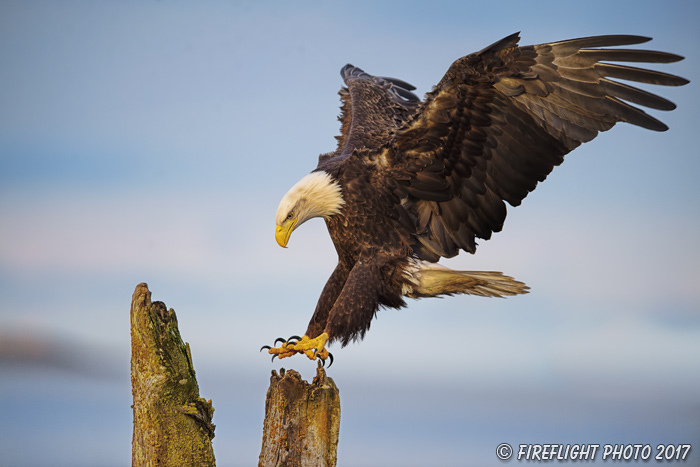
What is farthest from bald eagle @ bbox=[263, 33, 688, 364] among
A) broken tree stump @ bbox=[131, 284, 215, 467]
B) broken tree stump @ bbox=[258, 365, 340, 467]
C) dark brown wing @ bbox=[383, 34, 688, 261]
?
broken tree stump @ bbox=[131, 284, 215, 467]

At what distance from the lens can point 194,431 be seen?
382 cm

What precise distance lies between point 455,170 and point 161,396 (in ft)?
7.67

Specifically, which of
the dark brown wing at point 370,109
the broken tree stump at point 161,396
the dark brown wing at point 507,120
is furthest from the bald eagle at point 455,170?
the broken tree stump at point 161,396

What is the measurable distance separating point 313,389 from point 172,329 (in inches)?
32.9

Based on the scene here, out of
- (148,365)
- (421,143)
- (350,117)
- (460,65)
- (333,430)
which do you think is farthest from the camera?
(350,117)

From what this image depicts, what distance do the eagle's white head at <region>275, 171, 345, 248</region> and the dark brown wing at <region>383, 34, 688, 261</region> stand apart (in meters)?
0.41

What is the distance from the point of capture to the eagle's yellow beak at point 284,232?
4.75 m

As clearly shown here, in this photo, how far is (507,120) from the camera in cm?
454

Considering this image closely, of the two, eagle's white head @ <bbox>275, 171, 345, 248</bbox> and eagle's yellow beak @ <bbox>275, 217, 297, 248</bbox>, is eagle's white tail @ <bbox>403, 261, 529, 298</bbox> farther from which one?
eagle's yellow beak @ <bbox>275, 217, 297, 248</bbox>

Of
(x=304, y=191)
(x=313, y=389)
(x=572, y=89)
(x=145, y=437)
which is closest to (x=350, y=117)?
(x=304, y=191)

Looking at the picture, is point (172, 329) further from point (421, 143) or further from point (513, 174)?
point (513, 174)

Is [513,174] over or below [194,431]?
over

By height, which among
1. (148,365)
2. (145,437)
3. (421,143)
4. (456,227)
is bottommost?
(145,437)

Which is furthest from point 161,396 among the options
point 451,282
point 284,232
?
point 451,282
